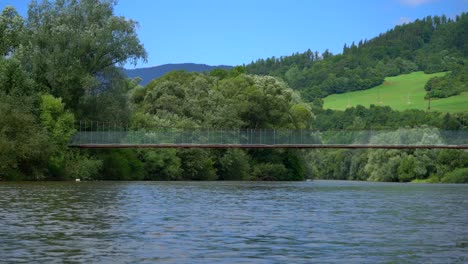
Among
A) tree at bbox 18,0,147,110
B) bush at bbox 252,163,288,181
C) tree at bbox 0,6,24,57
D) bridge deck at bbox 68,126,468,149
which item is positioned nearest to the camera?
tree at bbox 18,0,147,110

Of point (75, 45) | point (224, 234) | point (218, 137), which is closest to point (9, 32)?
point (75, 45)

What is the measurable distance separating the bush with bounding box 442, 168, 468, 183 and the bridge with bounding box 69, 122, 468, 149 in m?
22.8

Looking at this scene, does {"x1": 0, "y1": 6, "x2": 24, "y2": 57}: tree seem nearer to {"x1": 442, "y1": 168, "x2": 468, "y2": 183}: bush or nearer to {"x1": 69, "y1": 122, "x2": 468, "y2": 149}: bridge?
{"x1": 69, "y1": 122, "x2": 468, "y2": 149}: bridge

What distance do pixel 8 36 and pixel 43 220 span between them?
68.9 m

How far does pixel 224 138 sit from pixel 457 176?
5066 cm

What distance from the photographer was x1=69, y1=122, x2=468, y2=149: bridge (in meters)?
88.1

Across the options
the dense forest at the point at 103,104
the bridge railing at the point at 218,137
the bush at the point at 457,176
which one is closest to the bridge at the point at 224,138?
the bridge railing at the point at 218,137

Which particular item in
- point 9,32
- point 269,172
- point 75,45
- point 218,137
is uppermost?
point 9,32

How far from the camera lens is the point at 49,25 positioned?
84.3 metres

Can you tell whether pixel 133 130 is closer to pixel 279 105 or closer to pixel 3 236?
pixel 279 105

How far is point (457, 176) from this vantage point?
137 meters

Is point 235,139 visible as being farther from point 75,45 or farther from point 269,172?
point 75,45

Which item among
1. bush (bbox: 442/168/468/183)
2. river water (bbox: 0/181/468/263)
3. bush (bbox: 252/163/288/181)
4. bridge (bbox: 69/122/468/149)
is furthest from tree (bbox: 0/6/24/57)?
bush (bbox: 442/168/468/183)

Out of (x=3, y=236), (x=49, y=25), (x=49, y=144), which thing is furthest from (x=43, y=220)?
(x=49, y=25)
